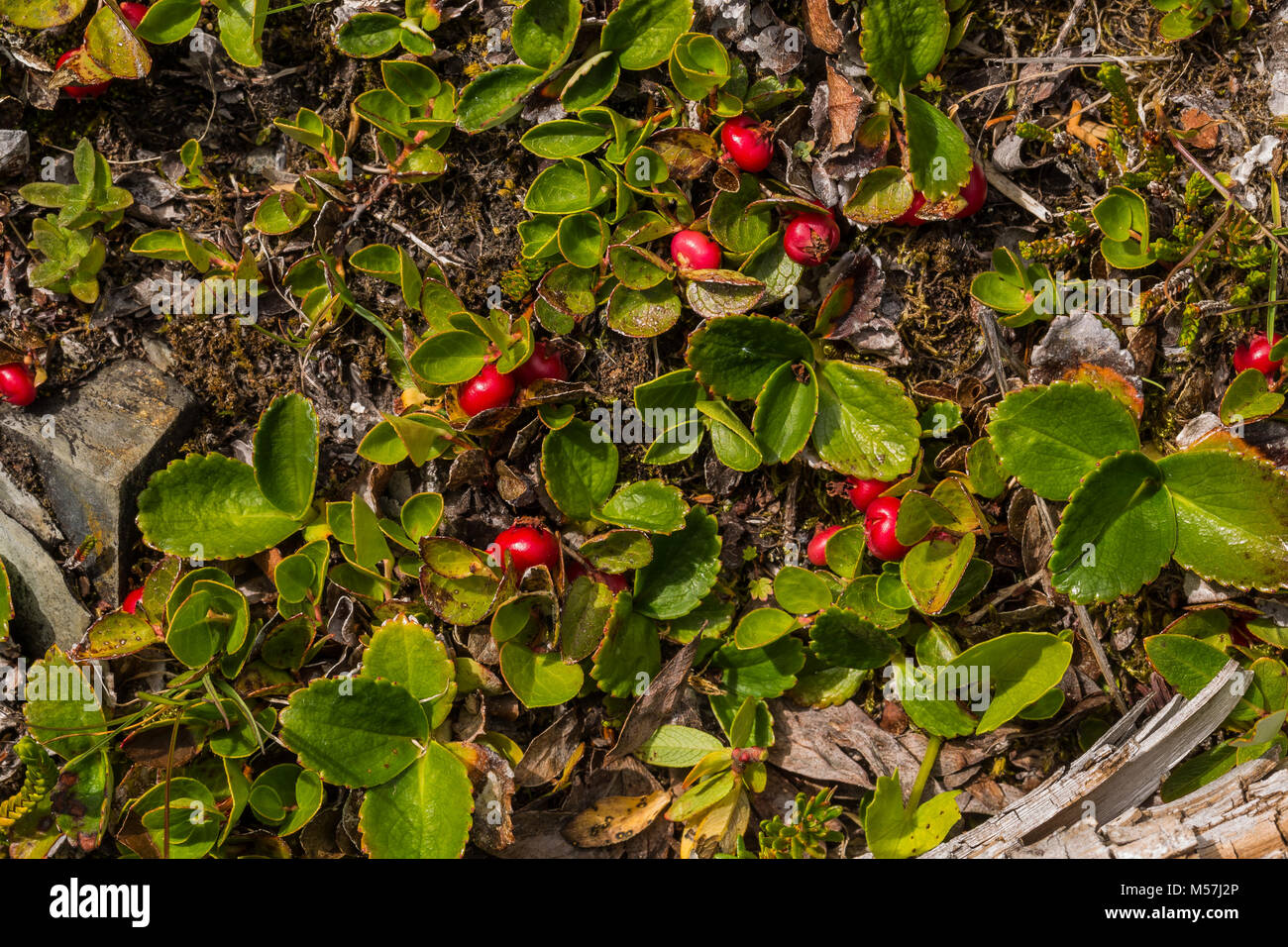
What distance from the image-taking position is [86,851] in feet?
8.66

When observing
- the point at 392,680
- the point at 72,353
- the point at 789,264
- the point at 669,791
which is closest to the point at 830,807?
the point at 669,791

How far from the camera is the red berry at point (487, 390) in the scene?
8.59 feet

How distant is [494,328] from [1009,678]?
1811mm

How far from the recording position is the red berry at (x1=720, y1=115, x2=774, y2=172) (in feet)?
8.57

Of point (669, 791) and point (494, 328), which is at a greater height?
point (494, 328)

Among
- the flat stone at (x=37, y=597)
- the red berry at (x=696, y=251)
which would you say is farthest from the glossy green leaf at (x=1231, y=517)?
the flat stone at (x=37, y=597)

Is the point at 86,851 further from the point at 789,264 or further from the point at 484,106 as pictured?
the point at 789,264

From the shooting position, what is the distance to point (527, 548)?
8.54ft

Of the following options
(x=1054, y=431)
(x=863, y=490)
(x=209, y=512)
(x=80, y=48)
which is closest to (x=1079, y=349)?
(x=1054, y=431)

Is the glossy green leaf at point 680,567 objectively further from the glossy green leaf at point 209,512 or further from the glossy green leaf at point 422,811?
the glossy green leaf at point 209,512

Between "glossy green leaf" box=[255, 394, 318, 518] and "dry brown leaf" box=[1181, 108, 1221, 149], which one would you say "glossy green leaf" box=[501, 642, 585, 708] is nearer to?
"glossy green leaf" box=[255, 394, 318, 518]

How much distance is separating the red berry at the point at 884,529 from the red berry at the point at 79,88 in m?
2.71

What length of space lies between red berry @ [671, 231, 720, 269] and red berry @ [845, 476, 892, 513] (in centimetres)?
78

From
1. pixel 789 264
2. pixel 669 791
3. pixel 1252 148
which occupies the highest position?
pixel 1252 148
